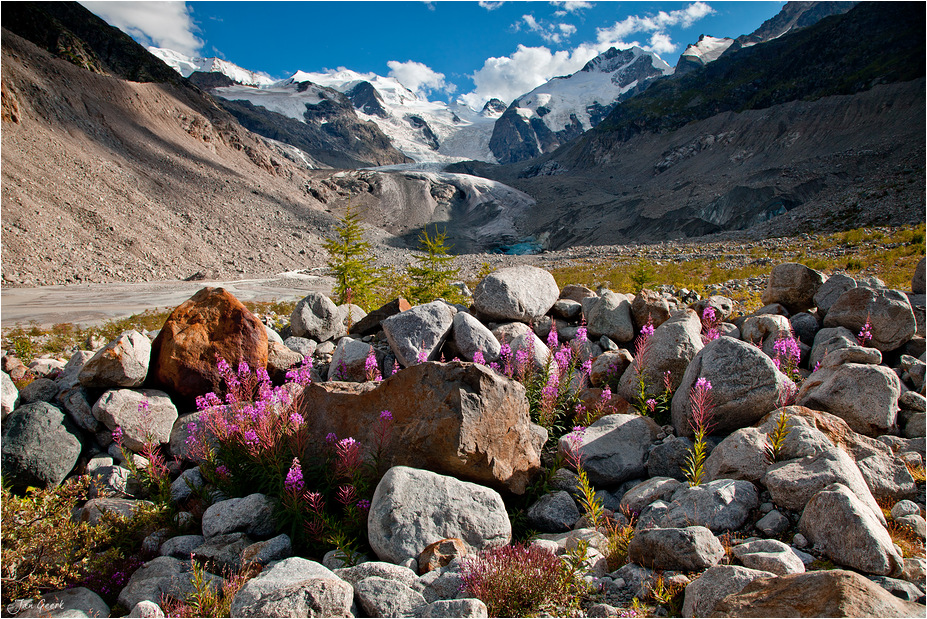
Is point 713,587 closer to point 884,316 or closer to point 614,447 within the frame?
point 614,447

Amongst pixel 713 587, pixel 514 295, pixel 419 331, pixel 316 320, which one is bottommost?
pixel 713 587

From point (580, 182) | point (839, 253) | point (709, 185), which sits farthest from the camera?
point (580, 182)

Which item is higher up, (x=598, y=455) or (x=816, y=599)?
(x=816, y=599)

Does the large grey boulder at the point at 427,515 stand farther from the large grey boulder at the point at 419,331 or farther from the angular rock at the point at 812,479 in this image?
the large grey boulder at the point at 419,331

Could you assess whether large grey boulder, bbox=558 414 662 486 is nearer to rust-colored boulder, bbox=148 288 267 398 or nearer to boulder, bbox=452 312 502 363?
boulder, bbox=452 312 502 363

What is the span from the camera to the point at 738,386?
5.31 m

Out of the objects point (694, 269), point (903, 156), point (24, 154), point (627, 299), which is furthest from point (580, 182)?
point (627, 299)

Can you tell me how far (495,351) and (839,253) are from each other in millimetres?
24104

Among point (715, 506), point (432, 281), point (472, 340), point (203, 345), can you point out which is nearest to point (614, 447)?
point (715, 506)

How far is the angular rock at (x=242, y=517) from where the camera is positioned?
174 inches

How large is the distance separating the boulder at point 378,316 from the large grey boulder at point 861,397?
21.5 ft

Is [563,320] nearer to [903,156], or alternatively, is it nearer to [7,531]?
[7,531]

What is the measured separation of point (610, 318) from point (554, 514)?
15.8 ft

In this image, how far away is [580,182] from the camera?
11044 cm
